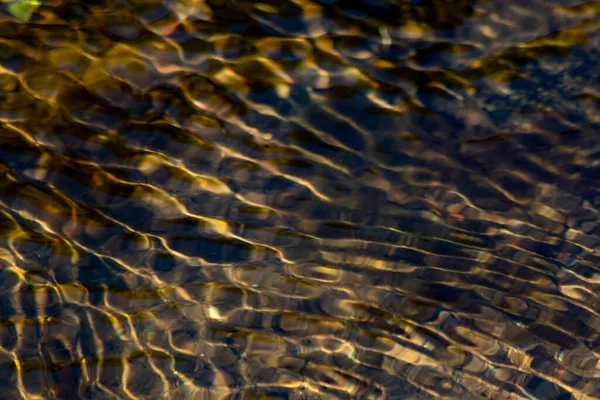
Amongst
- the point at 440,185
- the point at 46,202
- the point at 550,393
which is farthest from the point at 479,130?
the point at 46,202

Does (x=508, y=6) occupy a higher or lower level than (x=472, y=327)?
higher

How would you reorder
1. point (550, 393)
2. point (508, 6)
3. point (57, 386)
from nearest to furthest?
point (57, 386), point (550, 393), point (508, 6)

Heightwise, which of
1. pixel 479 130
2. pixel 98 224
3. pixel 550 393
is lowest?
pixel 550 393

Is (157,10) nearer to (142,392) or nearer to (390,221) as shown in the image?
(390,221)

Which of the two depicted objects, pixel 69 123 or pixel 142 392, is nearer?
pixel 142 392

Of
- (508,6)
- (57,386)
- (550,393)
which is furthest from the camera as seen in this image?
(508,6)

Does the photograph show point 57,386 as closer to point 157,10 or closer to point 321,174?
point 321,174
